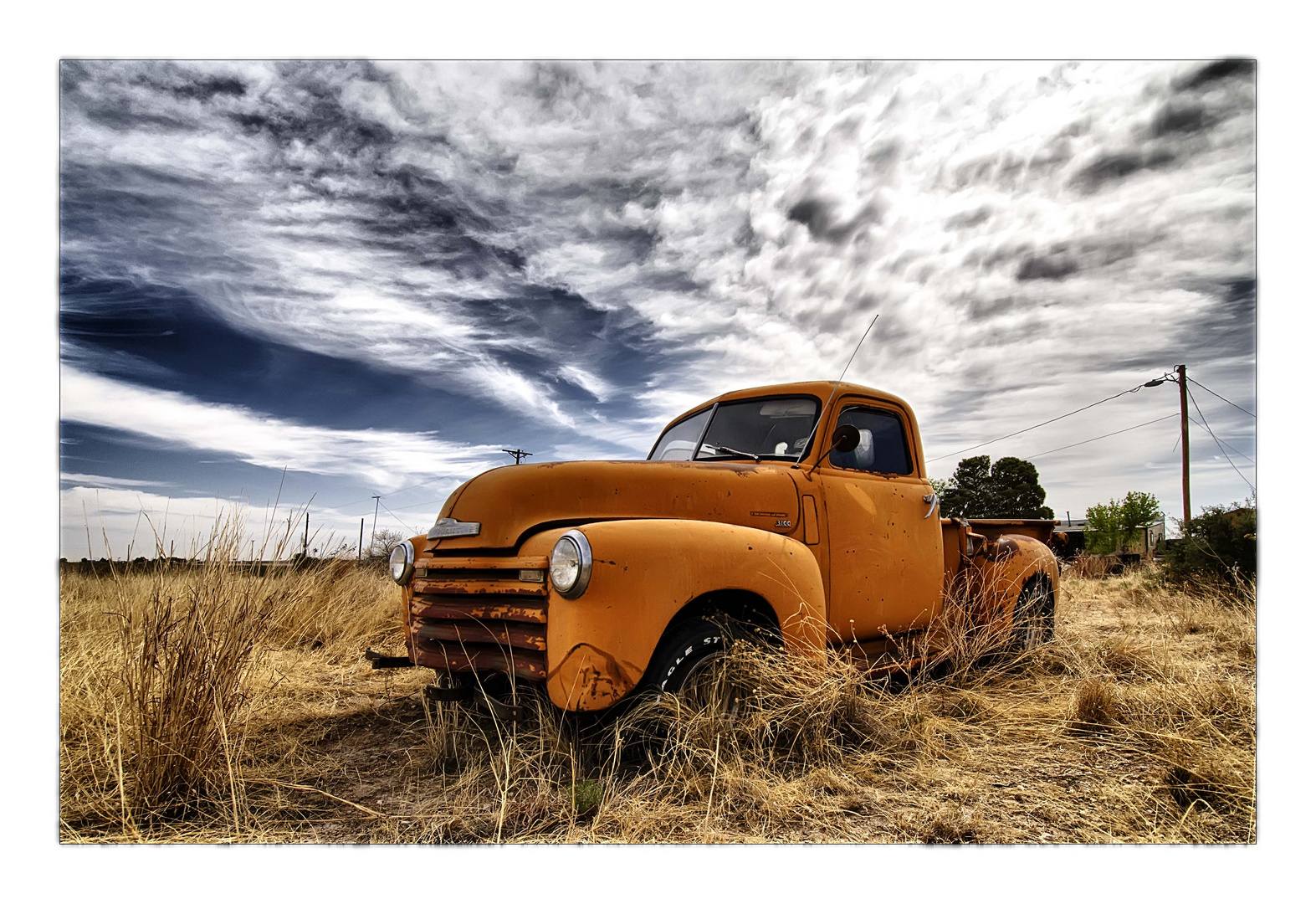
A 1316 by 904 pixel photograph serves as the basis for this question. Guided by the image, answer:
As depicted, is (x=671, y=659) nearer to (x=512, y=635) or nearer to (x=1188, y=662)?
(x=512, y=635)

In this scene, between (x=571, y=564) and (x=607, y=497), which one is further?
(x=607, y=497)

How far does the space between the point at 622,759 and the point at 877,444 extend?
2.42m

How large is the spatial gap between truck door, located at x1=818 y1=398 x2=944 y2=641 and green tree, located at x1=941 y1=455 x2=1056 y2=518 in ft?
37.3

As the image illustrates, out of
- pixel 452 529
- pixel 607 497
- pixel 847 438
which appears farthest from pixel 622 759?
pixel 847 438

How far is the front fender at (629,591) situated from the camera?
2.56 m

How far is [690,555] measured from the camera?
2.79 meters

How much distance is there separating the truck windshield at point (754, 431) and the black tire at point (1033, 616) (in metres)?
2.00

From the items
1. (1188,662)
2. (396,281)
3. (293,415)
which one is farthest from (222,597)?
(1188,662)

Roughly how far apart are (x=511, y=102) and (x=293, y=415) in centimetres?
187

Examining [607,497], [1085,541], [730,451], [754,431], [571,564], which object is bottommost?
[1085,541]

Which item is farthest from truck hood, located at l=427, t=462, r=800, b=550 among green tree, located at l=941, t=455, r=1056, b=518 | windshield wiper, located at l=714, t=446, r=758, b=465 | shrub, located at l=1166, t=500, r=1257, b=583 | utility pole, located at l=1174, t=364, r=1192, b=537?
green tree, located at l=941, t=455, r=1056, b=518

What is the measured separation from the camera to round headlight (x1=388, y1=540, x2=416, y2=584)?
377 centimetres

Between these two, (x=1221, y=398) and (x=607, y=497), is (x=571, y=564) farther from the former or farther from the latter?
(x=1221, y=398)

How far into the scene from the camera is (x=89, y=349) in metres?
3.12
